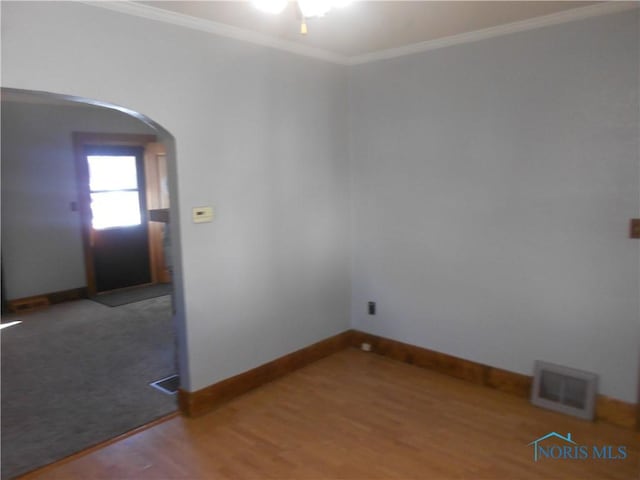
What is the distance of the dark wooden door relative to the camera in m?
6.14

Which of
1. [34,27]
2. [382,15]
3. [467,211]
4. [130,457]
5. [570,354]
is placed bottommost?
[130,457]

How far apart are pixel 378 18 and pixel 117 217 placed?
16.0ft

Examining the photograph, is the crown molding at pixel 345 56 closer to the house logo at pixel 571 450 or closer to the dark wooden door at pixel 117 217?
the house logo at pixel 571 450

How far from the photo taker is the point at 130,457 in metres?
2.59

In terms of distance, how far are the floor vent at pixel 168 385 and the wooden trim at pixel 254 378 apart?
12.2 inches

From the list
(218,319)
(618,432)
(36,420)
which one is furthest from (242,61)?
(618,432)

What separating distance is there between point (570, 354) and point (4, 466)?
3.38 m

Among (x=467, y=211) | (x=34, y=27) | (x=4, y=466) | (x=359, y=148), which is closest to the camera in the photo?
(x=34, y=27)

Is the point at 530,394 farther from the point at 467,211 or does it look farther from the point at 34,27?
the point at 34,27

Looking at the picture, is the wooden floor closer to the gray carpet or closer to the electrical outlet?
the gray carpet

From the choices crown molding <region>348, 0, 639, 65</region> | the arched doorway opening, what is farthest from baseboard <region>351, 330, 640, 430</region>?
crown molding <region>348, 0, 639, 65</region>

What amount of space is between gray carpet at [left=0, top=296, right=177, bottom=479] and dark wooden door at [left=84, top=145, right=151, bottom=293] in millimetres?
904

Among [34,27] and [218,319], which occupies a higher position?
[34,27]

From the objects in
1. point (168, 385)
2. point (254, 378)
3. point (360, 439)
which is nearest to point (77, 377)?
point (168, 385)
